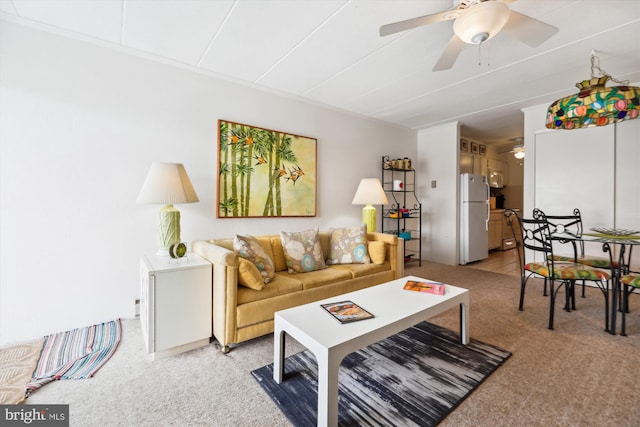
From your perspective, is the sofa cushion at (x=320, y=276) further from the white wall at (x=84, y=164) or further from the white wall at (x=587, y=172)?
the white wall at (x=587, y=172)

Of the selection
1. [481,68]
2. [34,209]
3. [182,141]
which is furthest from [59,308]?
[481,68]

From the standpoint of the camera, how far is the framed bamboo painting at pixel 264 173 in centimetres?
304

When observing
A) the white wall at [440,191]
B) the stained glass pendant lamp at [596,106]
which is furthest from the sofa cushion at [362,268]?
the white wall at [440,191]

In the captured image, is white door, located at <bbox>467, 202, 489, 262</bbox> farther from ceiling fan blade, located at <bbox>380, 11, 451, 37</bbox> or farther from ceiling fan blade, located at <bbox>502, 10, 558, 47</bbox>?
ceiling fan blade, located at <bbox>380, 11, 451, 37</bbox>

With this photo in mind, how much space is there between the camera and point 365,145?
442cm

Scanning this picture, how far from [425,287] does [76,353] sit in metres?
2.55

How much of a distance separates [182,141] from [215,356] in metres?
2.01

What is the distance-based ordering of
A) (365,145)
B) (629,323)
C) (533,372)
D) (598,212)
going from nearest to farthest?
(533,372)
(629,323)
(598,212)
(365,145)

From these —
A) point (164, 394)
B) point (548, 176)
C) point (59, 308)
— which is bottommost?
point (164, 394)

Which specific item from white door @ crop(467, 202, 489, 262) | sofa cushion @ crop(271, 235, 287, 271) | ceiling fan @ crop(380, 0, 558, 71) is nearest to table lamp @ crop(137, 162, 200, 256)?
sofa cushion @ crop(271, 235, 287, 271)

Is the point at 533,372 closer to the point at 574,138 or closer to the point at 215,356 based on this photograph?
the point at 215,356

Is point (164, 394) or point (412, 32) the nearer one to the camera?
point (164, 394)

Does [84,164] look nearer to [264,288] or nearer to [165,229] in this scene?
[165,229]

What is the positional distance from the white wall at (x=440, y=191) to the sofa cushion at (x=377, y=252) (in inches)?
92.9
